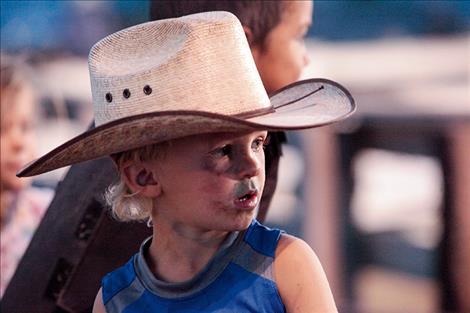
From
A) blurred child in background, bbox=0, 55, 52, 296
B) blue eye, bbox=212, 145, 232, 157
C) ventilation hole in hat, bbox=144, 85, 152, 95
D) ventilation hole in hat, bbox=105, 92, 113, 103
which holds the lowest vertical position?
blurred child in background, bbox=0, 55, 52, 296

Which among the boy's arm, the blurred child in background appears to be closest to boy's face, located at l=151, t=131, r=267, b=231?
the boy's arm

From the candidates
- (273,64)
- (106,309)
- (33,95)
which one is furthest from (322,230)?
(106,309)

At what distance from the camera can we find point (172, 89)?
2611mm

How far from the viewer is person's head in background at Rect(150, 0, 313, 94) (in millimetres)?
3555

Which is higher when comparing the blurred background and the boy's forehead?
the boy's forehead

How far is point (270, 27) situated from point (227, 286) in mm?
1246

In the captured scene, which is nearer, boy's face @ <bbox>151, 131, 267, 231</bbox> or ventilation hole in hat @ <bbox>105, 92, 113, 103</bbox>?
boy's face @ <bbox>151, 131, 267, 231</bbox>

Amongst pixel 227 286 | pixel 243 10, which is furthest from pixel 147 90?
pixel 243 10

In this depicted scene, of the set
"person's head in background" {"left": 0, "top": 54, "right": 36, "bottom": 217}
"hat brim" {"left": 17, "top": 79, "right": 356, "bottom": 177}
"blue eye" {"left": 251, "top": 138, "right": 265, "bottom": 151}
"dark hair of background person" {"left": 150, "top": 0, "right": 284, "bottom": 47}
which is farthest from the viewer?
"person's head in background" {"left": 0, "top": 54, "right": 36, "bottom": 217}

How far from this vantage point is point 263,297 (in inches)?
101

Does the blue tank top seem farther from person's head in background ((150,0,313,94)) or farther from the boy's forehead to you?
person's head in background ((150,0,313,94))

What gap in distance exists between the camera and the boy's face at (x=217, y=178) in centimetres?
256

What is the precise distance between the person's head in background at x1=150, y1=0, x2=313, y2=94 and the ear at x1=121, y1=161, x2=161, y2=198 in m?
0.90

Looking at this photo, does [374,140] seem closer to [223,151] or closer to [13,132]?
[13,132]
